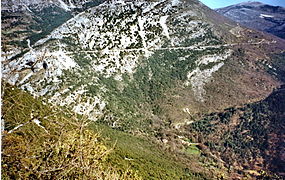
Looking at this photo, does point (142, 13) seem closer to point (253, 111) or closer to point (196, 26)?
point (196, 26)

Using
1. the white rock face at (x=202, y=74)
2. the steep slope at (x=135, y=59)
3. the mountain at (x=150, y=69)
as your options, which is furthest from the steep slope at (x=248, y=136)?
the white rock face at (x=202, y=74)

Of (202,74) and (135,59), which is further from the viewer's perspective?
(202,74)

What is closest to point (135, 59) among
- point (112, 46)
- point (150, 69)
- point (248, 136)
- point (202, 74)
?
point (150, 69)

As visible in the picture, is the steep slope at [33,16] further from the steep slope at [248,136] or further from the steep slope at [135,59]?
the steep slope at [248,136]

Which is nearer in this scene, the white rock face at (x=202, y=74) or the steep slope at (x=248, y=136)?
the steep slope at (x=248, y=136)

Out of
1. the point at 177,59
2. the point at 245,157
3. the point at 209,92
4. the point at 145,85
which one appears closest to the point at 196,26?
the point at 177,59

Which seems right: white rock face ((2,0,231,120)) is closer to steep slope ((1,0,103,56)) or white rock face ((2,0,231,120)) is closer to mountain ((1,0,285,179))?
mountain ((1,0,285,179))

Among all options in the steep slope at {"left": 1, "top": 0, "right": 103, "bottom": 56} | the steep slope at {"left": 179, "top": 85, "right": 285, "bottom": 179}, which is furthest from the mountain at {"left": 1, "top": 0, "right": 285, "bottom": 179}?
the steep slope at {"left": 179, "top": 85, "right": 285, "bottom": 179}

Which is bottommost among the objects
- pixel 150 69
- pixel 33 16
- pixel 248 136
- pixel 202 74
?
pixel 248 136

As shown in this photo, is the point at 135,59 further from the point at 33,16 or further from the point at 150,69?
the point at 33,16
